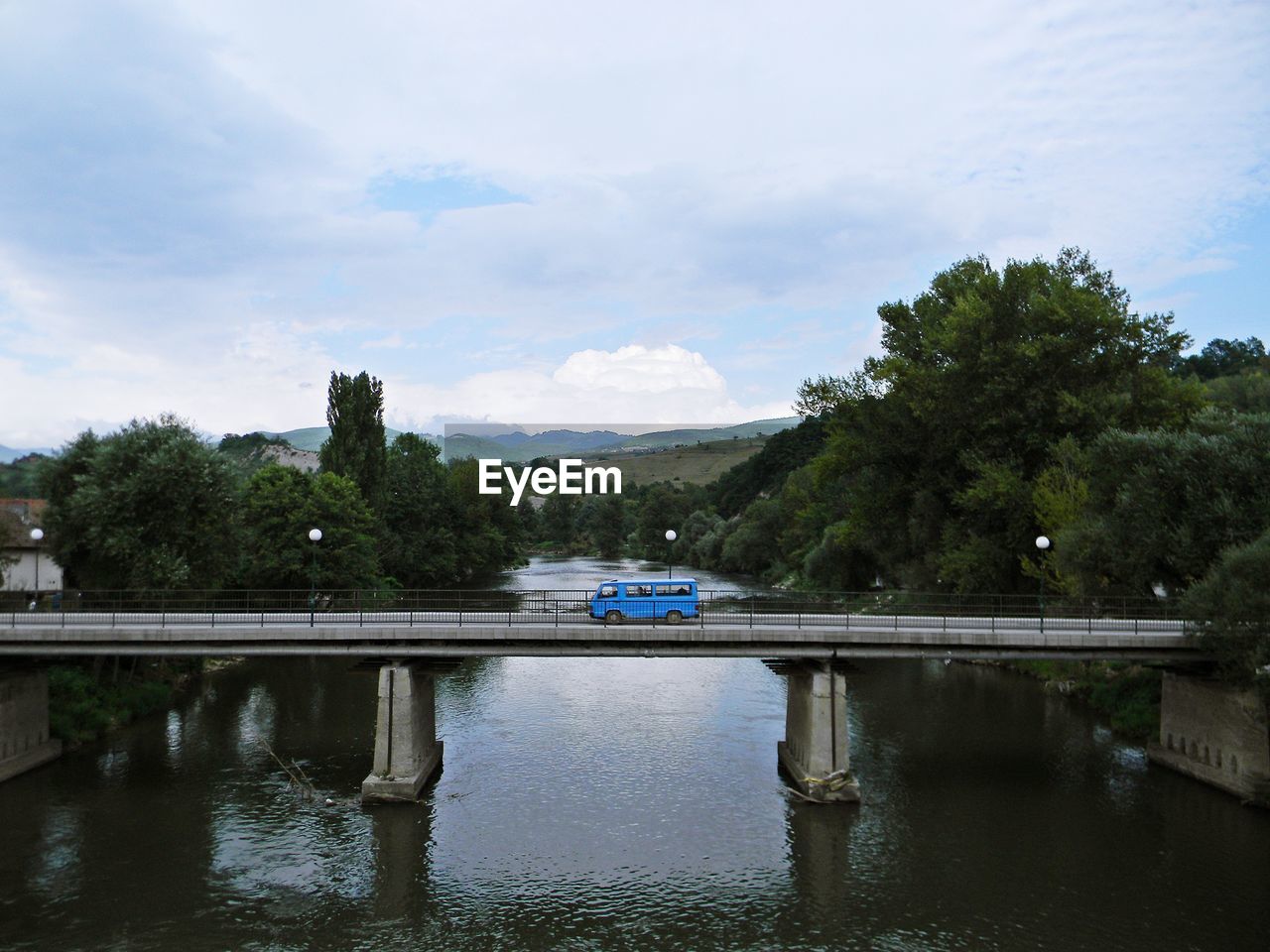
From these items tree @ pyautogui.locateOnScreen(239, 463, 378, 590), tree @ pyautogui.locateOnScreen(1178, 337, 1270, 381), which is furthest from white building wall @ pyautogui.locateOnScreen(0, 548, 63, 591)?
tree @ pyautogui.locateOnScreen(1178, 337, 1270, 381)

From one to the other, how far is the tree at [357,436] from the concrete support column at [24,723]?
40920 millimetres

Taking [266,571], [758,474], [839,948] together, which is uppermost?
[758,474]

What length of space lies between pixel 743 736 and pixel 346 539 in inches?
1235

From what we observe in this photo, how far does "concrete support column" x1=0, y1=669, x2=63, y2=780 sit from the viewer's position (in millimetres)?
30609

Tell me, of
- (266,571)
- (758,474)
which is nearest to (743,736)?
(266,571)

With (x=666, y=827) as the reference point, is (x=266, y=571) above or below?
above

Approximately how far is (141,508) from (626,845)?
1064 inches

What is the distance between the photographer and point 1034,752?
35.1 meters

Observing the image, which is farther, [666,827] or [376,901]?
[666,827]

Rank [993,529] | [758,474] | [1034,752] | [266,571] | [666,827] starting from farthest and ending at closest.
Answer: [758,474] < [266,571] < [993,529] < [1034,752] < [666,827]

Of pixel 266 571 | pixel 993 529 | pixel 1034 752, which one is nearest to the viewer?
pixel 1034 752

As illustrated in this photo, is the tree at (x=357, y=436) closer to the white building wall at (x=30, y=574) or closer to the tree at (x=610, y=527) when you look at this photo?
the white building wall at (x=30, y=574)

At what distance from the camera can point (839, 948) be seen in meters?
20.2

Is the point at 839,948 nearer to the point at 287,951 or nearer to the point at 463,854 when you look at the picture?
the point at 463,854
